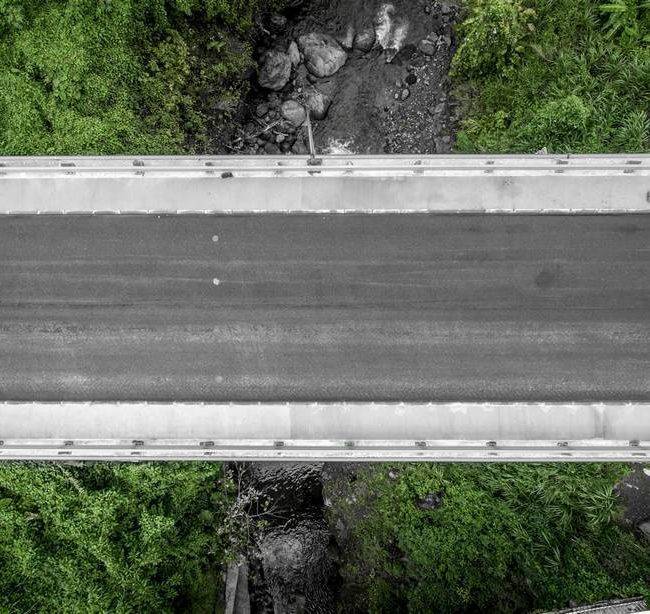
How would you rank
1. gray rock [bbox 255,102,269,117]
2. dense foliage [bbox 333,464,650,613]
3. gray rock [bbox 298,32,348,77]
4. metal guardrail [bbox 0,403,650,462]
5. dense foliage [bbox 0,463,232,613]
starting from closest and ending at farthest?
metal guardrail [bbox 0,403,650,462] → dense foliage [bbox 0,463,232,613] → dense foliage [bbox 333,464,650,613] → gray rock [bbox 298,32,348,77] → gray rock [bbox 255,102,269,117]

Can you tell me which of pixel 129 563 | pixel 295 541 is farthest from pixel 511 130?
pixel 129 563

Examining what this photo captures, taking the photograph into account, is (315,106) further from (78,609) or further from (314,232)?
(78,609)

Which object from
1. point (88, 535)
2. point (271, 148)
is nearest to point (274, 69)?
point (271, 148)

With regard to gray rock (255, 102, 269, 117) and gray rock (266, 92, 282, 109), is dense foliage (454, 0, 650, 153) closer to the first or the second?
gray rock (266, 92, 282, 109)

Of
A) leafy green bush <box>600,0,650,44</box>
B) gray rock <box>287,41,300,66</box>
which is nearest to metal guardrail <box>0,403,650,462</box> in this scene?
leafy green bush <box>600,0,650,44</box>

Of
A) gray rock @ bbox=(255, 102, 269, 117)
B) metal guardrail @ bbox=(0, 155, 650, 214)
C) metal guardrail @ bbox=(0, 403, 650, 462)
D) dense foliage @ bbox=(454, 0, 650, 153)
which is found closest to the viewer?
metal guardrail @ bbox=(0, 403, 650, 462)

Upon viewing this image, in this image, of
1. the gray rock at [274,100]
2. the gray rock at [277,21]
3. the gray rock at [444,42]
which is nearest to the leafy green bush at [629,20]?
the gray rock at [444,42]

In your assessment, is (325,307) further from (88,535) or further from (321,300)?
(88,535)
